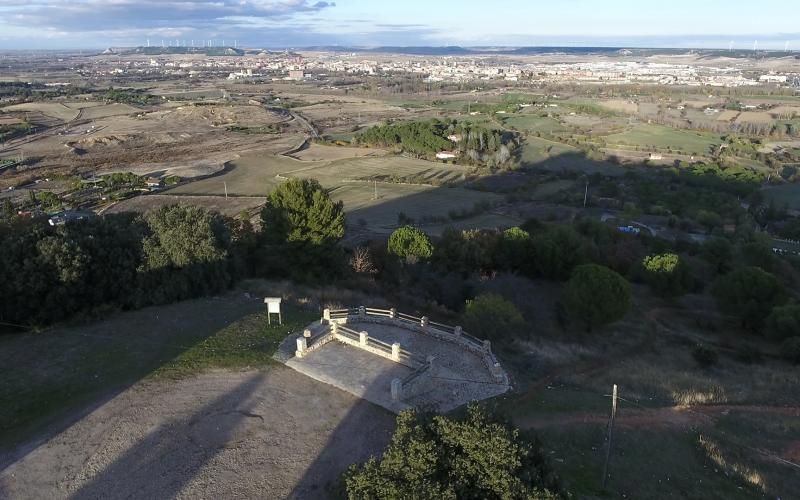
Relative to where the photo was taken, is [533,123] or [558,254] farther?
[533,123]

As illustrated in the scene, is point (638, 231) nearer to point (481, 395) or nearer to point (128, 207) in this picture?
point (481, 395)

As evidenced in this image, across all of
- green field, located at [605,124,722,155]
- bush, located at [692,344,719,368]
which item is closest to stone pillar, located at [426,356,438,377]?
bush, located at [692,344,719,368]

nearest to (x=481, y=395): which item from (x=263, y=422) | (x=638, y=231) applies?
(x=263, y=422)

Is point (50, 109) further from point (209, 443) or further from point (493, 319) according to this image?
point (209, 443)

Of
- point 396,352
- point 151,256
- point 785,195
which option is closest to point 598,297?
point 396,352

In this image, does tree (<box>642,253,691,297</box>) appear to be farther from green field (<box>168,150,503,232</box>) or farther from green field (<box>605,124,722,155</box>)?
green field (<box>605,124,722,155</box>)
